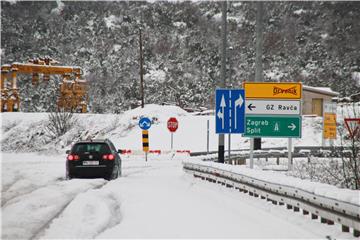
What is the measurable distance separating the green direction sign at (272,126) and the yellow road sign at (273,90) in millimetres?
674

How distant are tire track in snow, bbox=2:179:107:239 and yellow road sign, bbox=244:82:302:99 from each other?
605 centimetres

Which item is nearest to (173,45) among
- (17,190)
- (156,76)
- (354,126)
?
(156,76)

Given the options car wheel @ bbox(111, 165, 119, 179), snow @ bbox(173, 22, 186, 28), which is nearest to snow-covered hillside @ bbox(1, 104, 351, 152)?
car wheel @ bbox(111, 165, 119, 179)

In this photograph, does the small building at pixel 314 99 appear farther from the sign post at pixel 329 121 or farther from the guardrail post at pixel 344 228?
the guardrail post at pixel 344 228

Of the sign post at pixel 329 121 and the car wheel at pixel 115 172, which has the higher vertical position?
the sign post at pixel 329 121

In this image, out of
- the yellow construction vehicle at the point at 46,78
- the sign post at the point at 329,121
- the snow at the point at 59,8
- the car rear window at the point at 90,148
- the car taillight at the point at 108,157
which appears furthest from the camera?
the snow at the point at 59,8

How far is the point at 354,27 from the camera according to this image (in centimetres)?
9581

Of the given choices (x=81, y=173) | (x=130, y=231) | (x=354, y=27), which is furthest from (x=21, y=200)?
(x=354, y=27)

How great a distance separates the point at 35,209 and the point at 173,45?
91.5 meters

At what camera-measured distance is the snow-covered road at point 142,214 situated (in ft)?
26.4

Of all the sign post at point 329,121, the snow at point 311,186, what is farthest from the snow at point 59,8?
the snow at point 311,186

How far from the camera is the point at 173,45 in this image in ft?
328

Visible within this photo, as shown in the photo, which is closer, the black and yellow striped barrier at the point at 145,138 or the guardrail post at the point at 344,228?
the guardrail post at the point at 344,228

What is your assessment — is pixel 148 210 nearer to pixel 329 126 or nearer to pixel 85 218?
pixel 85 218
